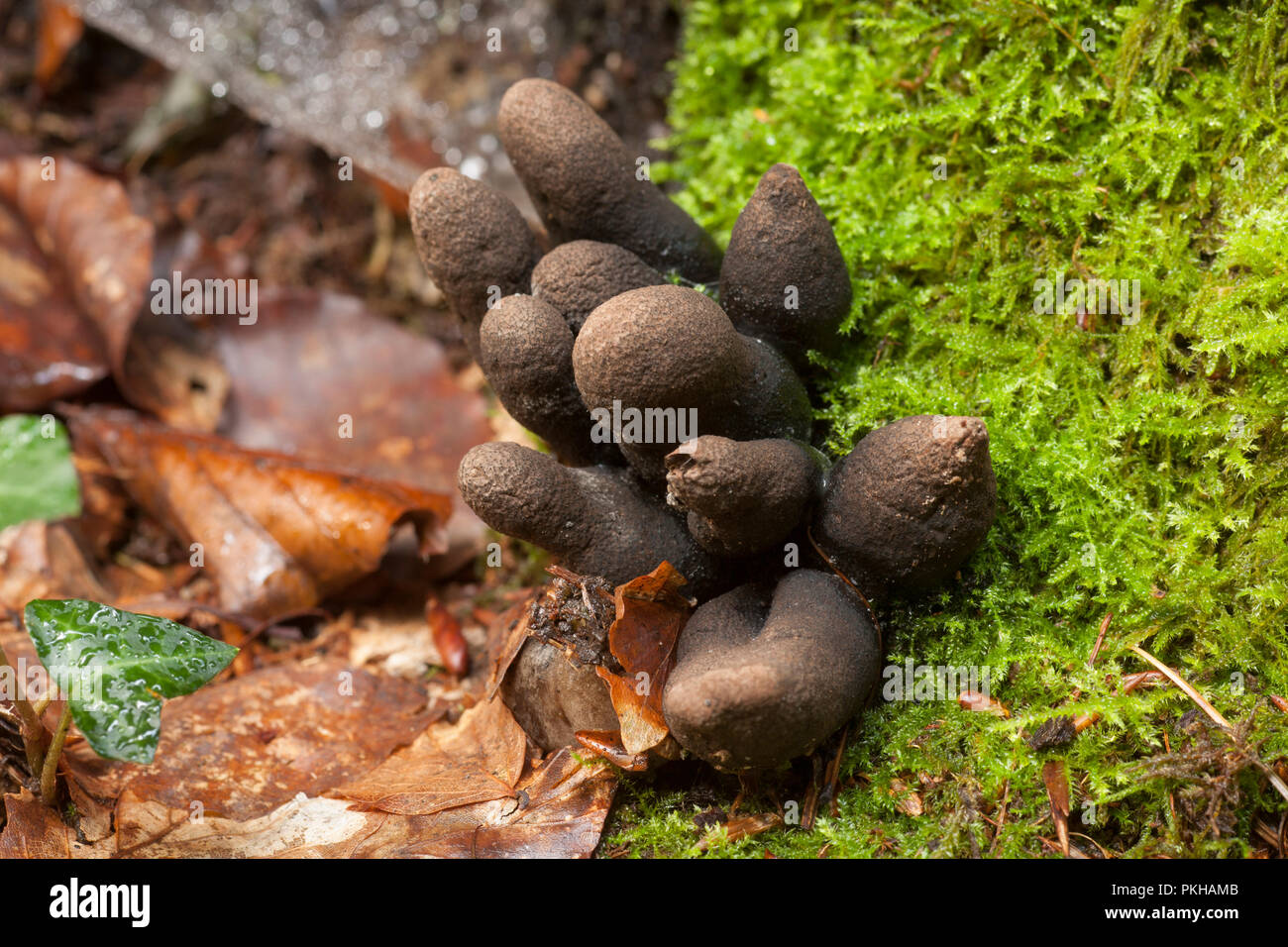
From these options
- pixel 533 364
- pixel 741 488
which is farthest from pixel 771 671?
pixel 533 364

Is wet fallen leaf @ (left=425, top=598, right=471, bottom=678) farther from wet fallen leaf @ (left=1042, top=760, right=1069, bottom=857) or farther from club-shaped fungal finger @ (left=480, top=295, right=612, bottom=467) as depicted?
wet fallen leaf @ (left=1042, top=760, right=1069, bottom=857)

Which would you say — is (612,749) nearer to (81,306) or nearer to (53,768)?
(53,768)

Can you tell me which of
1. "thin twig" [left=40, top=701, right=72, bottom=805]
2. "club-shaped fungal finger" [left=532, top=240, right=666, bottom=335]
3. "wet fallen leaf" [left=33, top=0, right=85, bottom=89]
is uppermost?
"wet fallen leaf" [left=33, top=0, right=85, bottom=89]

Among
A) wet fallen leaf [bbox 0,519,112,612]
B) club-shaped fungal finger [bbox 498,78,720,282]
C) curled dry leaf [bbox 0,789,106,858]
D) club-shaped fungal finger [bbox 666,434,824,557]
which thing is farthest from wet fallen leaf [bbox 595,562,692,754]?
wet fallen leaf [bbox 0,519,112,612]

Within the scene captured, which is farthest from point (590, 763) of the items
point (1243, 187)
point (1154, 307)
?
point (1243, 187)

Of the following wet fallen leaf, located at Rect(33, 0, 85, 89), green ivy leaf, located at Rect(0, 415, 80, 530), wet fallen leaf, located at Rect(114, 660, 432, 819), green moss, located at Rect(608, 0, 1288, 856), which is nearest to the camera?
green moss, located at Rect(608, 0, 1288, 856)
